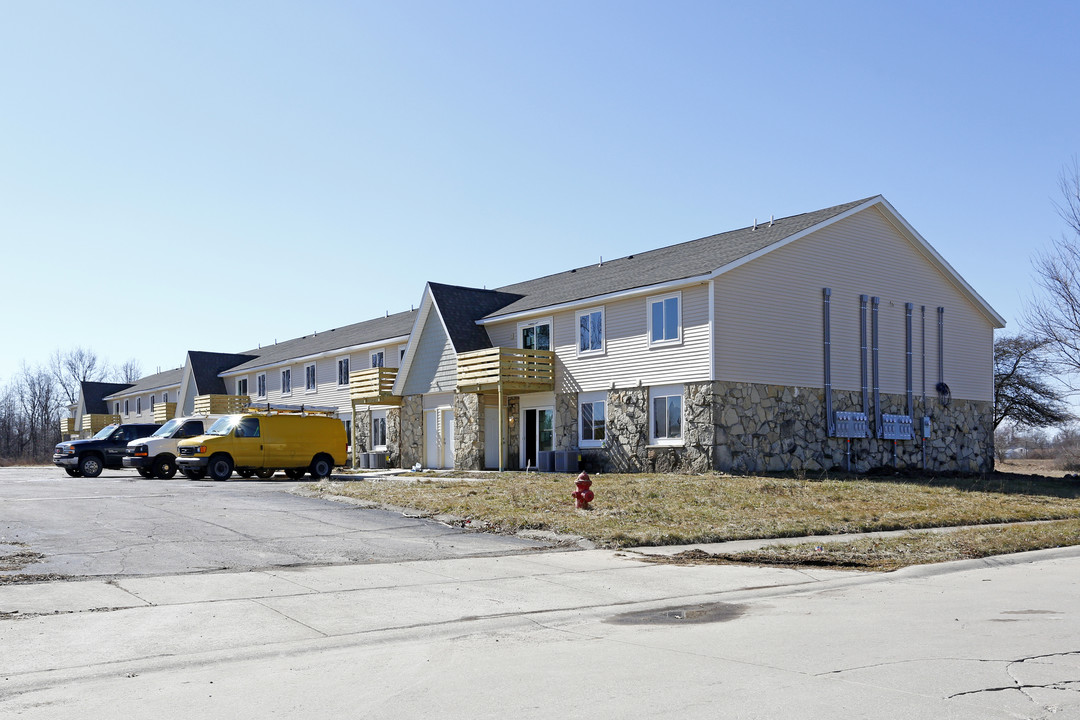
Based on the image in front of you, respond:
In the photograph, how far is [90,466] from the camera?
33.2 metres

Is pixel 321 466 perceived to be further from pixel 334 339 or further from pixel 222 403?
Result: pixel 222 403

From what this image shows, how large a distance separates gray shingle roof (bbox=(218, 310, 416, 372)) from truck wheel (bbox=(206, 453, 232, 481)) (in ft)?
39.6

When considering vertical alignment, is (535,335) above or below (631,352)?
above

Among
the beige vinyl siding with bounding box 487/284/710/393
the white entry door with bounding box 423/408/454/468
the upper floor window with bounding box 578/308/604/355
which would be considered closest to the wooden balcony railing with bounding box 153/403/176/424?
the white entry door with bounding box 423/408/454/468

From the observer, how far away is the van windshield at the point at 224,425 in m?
29.4

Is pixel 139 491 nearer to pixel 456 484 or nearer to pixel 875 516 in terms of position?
pixel 456 484

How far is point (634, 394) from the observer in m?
28.7

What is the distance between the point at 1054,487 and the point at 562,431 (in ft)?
47.0

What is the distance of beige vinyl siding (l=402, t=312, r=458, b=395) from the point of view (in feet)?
113

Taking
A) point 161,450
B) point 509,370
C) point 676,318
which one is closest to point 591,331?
point 509,370

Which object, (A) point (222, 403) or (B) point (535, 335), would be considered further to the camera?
(A) point (222, 403)

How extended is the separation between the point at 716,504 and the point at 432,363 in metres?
18.7

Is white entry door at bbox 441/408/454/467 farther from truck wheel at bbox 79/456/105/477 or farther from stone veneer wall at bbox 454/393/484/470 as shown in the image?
truck wheel at bbox 79/456/105/477

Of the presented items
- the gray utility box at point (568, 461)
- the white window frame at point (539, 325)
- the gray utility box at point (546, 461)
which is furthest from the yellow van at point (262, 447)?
the gray utility box at point (568, 461)
